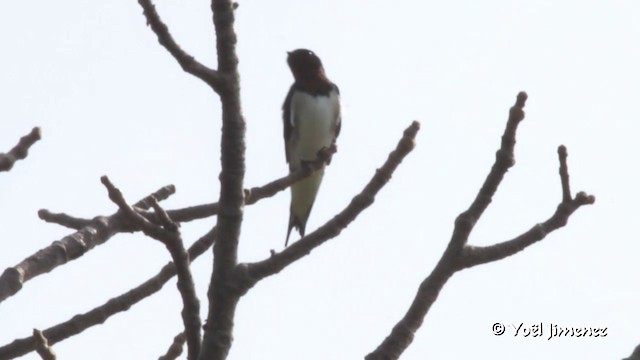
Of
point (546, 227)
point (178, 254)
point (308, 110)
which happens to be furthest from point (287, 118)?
point (178, 254)

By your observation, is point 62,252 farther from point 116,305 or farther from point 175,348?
point 175,348

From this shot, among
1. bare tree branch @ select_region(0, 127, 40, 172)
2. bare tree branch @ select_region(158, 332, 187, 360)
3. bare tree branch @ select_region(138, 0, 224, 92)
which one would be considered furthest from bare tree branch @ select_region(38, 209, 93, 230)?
bare tree branch @ select_region(138, 0, 224, 92)

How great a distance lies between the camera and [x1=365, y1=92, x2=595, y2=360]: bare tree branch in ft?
8.58

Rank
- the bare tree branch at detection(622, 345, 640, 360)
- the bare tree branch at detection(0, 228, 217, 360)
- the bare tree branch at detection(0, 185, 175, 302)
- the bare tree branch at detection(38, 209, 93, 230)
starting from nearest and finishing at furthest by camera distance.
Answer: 1. the bare tree branch at detection(622, 345, 640, 360)
2. the bare tree branch at detection(0, 185, 175, 302)
3. the bare tree branch at detection(0, 228, 217, 360)
4. the bare tree branch at detection(38, 209, 93, 230)

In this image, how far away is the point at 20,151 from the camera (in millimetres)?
3320

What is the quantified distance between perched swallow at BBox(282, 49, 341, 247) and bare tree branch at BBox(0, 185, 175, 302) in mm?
5204

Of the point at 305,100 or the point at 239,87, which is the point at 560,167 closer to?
the point at 239,87

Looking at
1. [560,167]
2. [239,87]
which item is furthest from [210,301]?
[560,167]

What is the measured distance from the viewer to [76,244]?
3.59 m

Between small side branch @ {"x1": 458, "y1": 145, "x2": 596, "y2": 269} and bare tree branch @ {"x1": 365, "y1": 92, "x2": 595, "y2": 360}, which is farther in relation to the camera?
small side branch @ {"x1": 458, "y1": 145, "x2": 596, "y2": 269}

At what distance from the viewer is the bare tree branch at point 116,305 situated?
10.6 feet

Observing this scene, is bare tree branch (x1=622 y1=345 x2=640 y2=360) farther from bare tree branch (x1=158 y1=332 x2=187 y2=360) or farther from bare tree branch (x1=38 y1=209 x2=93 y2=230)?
bare tree branch (x1=38 y1=209 x2=93 y2=230)

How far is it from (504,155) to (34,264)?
154cm

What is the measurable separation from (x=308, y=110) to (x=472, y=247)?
21.4 feet
